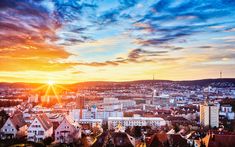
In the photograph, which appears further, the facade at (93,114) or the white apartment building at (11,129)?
the facade at (93,114)

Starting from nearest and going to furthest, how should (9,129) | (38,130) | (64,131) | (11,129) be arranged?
1. (38,130)
2. (64,131)
3. (9,129)
4. (11,129)

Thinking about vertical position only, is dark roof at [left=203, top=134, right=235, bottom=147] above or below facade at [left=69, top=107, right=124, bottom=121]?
above

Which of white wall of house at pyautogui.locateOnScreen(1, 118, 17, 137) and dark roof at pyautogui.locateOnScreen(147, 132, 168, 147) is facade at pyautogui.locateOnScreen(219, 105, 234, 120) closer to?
white wall of house at pyautogui.locateOnScreen(1, 118, 17, 137)

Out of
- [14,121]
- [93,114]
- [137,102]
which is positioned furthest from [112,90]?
[14,121]

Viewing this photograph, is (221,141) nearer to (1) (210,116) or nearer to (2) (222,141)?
(2) (222,141)

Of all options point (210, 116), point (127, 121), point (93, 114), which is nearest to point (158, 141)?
point (210, 116)

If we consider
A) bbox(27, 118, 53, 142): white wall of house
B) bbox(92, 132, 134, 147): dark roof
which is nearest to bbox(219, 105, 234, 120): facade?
bbox(27, 118, 53, 142): white wall of house

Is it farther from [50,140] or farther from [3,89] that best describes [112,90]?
[50,140]

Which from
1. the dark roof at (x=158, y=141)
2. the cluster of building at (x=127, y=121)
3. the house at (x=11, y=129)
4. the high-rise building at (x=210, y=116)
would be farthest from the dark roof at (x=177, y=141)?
the high-rise building at (x=210, y=116)

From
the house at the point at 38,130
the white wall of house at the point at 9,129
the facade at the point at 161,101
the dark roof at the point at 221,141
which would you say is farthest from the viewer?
the facade at the point at 161,101

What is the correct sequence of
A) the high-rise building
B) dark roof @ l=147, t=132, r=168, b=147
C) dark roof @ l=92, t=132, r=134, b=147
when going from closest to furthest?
dark roof @ l=92, t=132, r=134, b=147 < dark roof @ l=147, t=132, r=168, b=147 < the high-rise building

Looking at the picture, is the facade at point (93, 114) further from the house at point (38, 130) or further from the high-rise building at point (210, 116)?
the house at point (38, 130)
